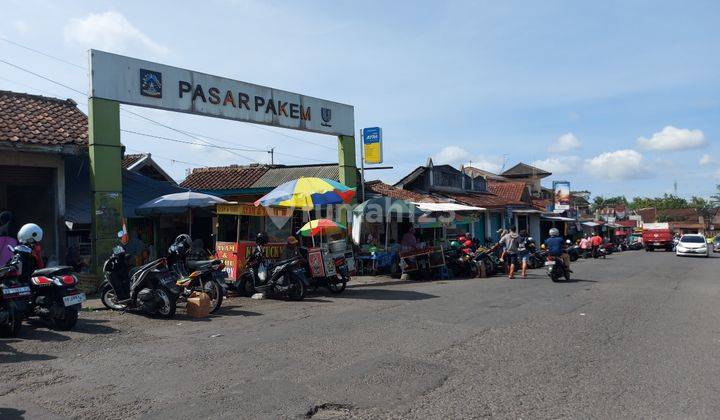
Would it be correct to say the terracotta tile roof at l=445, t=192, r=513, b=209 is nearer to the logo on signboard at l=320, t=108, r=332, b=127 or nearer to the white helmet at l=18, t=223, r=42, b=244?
the logo on signboard at l=320, t=108, r=332, b=127

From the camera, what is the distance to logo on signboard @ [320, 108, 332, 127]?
2064cm

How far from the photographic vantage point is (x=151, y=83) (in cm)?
1537

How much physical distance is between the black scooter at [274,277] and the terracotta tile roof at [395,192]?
46.3 ft

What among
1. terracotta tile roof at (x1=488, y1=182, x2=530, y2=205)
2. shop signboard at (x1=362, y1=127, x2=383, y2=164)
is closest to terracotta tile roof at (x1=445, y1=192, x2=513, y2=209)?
terracotta tile roof at (x1=488, y1=182, x2=530, y2=205)

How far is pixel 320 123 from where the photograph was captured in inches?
810

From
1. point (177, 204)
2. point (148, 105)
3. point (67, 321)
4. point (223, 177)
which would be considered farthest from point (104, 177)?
point (223, 177)

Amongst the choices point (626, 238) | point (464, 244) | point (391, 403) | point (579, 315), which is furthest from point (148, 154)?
point (626, 238)

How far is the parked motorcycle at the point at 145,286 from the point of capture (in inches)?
391

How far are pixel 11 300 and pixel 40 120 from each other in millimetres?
8325

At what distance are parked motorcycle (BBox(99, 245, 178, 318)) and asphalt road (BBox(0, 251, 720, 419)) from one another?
0.34 m

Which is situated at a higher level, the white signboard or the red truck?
the white signboard

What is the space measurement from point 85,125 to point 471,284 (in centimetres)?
1162

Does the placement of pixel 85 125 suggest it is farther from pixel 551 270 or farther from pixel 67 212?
pixel 551 270

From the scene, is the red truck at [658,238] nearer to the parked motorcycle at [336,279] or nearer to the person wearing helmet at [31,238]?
the parked motorcycle at [336,279]
